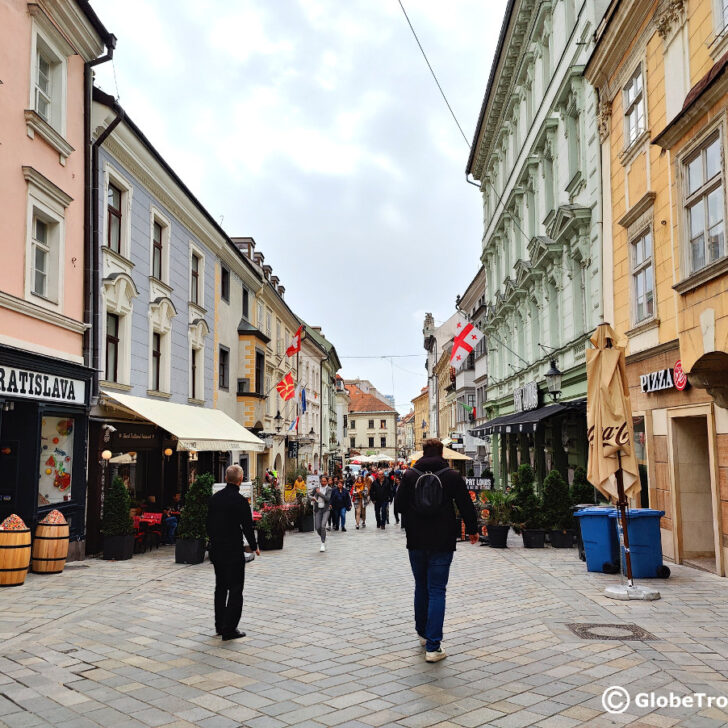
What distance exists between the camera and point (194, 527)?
13453 millimetres

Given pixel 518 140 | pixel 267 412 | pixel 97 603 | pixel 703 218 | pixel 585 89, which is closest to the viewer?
pixel 97 603

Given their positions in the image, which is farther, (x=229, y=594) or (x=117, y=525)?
(x=117, y=525)

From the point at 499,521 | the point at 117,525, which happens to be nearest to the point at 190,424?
the point at 117,525

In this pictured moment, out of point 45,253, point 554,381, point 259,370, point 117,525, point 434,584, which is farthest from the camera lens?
point 259,370

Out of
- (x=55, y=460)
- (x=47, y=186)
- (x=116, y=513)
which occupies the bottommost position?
(x=116, y=513)

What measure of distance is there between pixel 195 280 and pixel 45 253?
927 cm

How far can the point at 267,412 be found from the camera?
32812 mm

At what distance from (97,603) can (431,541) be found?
17.1 ft

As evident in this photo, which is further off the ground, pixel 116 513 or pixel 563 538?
pixel 116 513

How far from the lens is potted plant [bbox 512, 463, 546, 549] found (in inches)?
587

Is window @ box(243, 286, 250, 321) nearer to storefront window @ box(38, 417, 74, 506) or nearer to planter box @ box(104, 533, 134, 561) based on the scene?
storefront window @ box(38, 417, 74, 506)

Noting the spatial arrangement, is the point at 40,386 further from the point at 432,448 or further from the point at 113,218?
the point at 432,448

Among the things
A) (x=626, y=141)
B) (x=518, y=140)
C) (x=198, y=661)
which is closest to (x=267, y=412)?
(x=518, y=140)

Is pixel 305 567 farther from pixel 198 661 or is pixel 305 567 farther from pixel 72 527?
pixel 198 661
